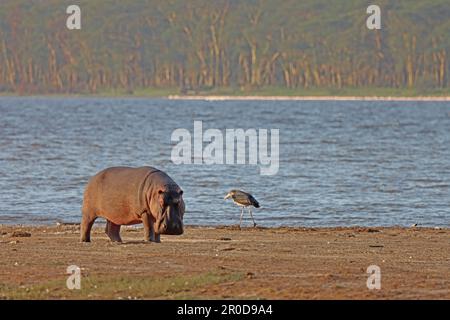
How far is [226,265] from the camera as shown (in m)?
18.5

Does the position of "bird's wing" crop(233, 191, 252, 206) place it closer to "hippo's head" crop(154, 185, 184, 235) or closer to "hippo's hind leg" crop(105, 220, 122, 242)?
"hippo's hind leg" crop(105, 220, 122, 242)

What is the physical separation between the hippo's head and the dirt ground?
0.34 metres

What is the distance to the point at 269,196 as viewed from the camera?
38.5 m

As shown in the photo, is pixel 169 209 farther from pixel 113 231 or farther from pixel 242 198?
pixel 242 198

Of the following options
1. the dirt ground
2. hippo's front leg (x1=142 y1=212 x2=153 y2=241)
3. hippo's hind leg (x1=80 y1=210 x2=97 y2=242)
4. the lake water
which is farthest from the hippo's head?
the lake water

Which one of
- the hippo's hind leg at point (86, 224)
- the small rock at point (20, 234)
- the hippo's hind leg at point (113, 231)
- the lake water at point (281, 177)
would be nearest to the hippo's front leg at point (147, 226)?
the hippo's hind leg at point (113, 231)

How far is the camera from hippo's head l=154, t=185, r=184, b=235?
20.6 metres

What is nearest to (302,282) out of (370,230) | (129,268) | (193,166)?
(129,268)

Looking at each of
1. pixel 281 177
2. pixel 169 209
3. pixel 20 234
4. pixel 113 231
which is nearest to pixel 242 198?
pixel 20 234

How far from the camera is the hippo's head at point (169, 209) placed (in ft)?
67.7

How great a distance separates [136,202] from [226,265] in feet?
10.8

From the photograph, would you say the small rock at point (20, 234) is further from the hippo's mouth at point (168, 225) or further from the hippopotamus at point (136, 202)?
the hippo's mouth at point (168, 225)
